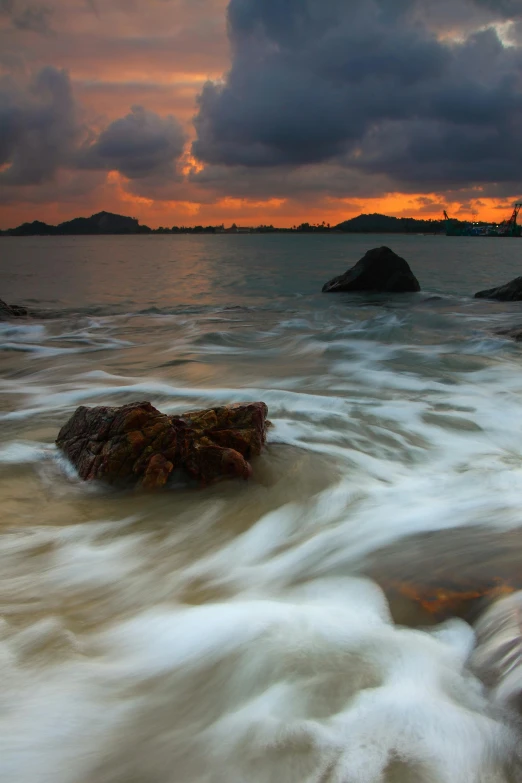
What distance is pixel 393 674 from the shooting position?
256 cm

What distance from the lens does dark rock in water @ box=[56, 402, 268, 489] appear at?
14.7ft

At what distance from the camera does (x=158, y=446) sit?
4551 millimetres

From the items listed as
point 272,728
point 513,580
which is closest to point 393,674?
point 272,728

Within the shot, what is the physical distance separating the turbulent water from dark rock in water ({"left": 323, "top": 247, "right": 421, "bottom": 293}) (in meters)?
13.6

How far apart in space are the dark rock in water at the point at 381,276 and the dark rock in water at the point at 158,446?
17.7 meters

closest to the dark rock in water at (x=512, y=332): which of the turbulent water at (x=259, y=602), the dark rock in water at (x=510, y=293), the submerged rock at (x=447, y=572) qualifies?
the turbulent water at (x=259, y=602)

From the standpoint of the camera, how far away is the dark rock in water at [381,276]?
848 inches

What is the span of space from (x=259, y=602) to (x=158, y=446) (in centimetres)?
169

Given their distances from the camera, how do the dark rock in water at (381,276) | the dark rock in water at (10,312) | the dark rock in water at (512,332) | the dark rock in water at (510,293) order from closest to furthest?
1. the dark rock in water at (512,332)
2. the dark rock in water at (10,312)
3. the dark rock in water at (510,293)
4. the dark rock in water at (381,276)

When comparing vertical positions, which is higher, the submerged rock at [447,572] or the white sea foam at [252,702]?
the submerged rock at [447,572]

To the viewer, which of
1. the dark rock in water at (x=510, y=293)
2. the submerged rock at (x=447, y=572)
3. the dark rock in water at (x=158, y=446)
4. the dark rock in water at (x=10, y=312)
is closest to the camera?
the submerged rock at (x=447, y=572)

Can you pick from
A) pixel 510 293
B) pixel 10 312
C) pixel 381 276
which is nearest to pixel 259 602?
pixel 10 312

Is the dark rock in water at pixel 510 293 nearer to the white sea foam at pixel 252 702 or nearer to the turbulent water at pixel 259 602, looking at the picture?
the turbulent water at pixel 259 602

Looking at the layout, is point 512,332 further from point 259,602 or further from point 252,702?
point 252,702
